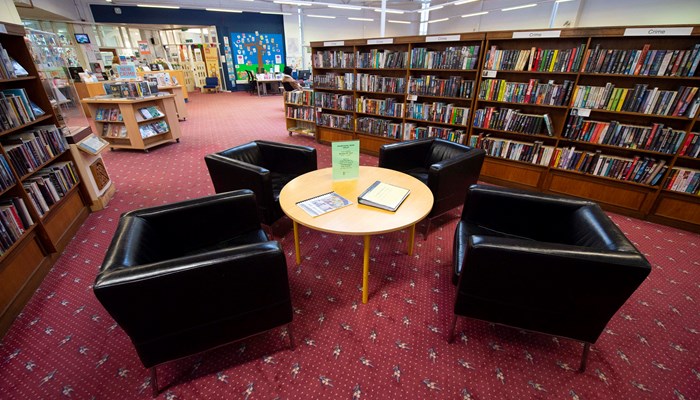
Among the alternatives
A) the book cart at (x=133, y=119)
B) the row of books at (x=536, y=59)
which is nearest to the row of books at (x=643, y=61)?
the row of books at (x=536, y=59)

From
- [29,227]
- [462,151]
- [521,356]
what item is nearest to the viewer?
[521,356]

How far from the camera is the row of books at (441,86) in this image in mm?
3842

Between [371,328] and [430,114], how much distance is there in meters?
3.28

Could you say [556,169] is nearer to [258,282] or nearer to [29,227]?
[258,282]

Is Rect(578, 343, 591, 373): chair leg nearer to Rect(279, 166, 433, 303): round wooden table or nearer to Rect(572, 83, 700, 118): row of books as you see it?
Rect(279, 166, 433, 303): round wooden table

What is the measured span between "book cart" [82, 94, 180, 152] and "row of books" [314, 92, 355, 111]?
279 centimetres

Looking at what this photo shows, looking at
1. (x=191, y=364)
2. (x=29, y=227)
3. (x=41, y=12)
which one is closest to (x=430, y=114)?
(x=191, y=364)

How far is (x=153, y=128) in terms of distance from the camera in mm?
5434

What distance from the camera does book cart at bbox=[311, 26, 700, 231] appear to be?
284 cm

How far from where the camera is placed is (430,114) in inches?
167

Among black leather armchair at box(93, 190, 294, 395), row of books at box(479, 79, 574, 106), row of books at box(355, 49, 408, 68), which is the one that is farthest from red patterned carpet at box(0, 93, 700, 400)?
row of books at box(355, 49, 408, 68)

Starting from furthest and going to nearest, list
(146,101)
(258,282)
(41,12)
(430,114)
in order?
1. (41,12)
2. (146,101)
3. (430,114)
4. (258,282)

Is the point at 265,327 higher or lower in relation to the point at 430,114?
lower

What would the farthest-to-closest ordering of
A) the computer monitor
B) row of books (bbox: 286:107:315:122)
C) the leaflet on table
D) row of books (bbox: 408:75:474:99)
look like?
the computer monitor
row of books (bbox: 286:107:315:122)
row of books (bbox: 408:75:474:99)
the leaflet on table
